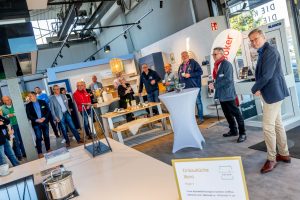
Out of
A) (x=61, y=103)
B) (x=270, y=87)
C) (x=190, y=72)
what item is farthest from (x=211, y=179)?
(x=61, y=103)

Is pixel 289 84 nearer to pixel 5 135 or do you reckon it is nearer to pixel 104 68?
pixel 5 135

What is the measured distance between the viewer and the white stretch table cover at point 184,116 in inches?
168

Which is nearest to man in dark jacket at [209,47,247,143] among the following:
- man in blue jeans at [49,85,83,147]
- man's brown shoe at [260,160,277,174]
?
man's brown shoe at [260,160,277,174]

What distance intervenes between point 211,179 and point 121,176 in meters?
0.89

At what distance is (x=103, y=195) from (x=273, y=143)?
2.33 meters

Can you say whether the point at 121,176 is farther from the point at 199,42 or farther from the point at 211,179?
the point at 199,42

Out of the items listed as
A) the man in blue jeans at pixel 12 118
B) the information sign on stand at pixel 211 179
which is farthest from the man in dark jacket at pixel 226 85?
the man in blue jeans at pixel 12 118

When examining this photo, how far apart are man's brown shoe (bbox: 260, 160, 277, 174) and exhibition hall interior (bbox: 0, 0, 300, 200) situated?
16 millimetres

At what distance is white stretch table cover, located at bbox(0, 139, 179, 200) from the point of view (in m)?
1.46

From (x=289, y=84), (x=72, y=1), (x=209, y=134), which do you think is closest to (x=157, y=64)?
(x=72, y=1)

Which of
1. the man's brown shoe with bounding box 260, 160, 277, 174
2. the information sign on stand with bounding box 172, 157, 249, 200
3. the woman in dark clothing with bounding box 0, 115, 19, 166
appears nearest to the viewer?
the information sign on stand with bounding box 172, 157, 249, 200

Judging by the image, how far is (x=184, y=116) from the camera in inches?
173

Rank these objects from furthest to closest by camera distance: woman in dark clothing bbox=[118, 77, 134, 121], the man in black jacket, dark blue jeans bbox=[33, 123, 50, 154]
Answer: woman in dark clothing bbox=[118, 77, 134, 121]
dark blue jeans bbox=[33, 123, 50, 154]
the man in black jacket

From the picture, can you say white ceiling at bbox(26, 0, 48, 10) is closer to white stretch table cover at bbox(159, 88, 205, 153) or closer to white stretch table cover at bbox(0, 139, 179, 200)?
white stretch table cover at bbox(0, 139, 179, 200)
